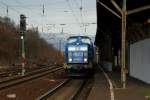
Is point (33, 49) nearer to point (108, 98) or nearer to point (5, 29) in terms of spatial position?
point (5, 29)

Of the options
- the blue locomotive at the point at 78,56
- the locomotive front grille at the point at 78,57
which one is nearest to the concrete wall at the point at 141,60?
the blue locomotive at the point at 78,56

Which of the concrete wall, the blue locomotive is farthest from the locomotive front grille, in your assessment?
the concrete wall

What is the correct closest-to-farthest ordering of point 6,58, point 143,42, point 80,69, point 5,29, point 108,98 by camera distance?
point 108,98 < point 143,42 < point 80,69 < point 6,58 < point 5,29

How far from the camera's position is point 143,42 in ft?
94.5

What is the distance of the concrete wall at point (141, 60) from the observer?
27812 millimetres

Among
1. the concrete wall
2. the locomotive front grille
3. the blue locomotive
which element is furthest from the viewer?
the locomotive front grille

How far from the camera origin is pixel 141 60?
30.7 m

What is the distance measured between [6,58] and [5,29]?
9.80m

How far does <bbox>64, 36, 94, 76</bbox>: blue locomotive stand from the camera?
1642 inches

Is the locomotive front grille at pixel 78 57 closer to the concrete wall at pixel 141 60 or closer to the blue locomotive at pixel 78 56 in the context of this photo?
the blue locomotive at pixel 78 56

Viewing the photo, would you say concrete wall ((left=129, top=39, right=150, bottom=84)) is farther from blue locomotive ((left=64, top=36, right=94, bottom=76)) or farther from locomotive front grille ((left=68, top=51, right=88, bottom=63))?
locomotive front grille ((left=68, top=51, right=88, bottom=63))

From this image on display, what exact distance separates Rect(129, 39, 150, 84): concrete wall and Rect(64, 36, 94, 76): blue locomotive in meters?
6.07

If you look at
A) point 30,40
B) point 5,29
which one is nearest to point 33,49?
point 30,40

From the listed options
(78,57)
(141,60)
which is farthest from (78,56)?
(141,60)
